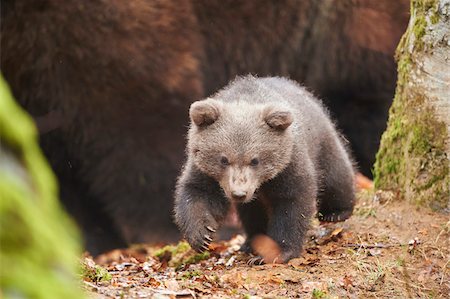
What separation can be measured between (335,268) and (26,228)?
10.2 feet

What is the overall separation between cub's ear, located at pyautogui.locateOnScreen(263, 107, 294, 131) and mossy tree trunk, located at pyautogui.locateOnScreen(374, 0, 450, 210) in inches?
40.5

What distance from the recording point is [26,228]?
1895mm

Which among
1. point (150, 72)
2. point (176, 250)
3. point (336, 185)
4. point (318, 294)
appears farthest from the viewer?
point (150, 72)

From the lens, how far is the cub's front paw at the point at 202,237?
15.5 ft

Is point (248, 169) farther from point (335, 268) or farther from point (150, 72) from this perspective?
point (150, 72)

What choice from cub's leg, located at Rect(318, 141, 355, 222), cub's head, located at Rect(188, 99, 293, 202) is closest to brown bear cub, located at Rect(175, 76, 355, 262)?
Answer: cub's head, located at Rect(188, 99, 293, 202)

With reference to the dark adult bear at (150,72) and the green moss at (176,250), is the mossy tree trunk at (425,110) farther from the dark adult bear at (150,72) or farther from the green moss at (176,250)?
the dark adult bear at (150,72)

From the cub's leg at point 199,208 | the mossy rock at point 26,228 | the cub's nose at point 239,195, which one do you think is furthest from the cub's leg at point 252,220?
the mossy rock at point 26,228

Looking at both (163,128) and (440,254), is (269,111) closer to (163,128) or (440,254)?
(440,254)

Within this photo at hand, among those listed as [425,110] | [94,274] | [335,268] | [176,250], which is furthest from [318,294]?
[176,250]

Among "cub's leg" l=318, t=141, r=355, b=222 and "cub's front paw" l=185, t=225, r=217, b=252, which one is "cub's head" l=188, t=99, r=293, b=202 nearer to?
"cub's front paw" l=185, t=225, r=217, b=252

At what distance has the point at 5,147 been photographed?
1.93 meters

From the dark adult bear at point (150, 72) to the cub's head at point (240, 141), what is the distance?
10.3ft

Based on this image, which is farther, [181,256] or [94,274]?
[181,256]
